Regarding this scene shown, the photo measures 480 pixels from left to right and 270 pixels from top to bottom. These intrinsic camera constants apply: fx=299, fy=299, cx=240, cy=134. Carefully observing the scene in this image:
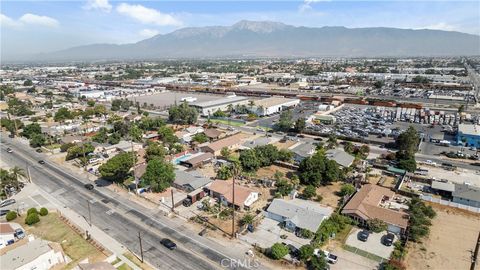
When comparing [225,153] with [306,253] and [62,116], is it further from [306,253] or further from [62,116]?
[62,116]

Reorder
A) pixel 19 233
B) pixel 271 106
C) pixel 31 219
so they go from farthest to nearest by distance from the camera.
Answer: pixel 271 106, pixel 31 219, pixel 19 233

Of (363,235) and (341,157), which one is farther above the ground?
(341,157)

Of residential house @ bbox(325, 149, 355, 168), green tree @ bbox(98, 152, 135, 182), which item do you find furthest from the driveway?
green tree @ bbox(98, 152, 135, 182)

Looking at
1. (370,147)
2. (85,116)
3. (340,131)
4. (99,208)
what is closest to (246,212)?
(99,208)

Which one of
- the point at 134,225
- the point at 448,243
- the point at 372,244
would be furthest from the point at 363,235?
the point at 134,225

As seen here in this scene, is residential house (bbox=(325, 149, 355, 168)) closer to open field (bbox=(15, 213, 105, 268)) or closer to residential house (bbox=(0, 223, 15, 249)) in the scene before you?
open field (bbox=(15, 213, 105, 268))

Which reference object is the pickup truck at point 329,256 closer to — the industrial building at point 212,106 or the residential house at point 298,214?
the residential house at point 298,214
